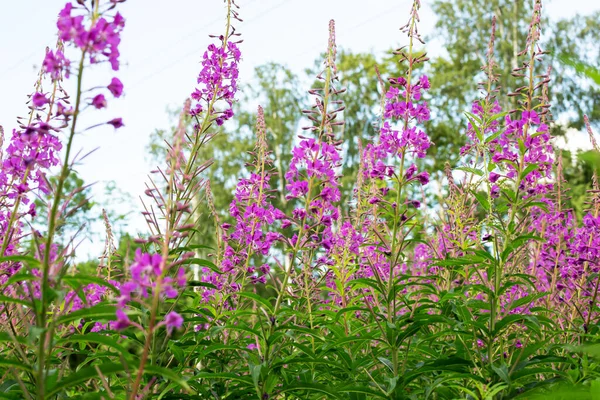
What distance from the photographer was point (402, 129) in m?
3.85

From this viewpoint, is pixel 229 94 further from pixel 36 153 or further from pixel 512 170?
pixel 512 170

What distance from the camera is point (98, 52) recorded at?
213 centimetres

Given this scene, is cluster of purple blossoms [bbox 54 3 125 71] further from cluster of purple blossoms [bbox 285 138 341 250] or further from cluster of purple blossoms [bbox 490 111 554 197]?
cluster of purple blossoms [bbox 490 111 554 197]

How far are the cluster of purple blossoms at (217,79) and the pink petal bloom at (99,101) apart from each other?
7.06ft

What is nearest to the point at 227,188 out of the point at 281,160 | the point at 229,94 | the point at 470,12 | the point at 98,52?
the point at 281,160

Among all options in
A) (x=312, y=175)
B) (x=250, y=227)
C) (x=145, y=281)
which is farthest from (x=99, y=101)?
(x=250, y=227)

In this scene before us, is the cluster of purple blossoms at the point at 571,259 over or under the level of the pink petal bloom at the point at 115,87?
under

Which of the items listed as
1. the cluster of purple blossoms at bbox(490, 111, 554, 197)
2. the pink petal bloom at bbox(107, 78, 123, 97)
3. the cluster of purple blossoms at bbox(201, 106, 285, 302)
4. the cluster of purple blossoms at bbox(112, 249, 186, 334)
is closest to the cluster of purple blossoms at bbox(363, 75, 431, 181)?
the cluster of purple blossoms at bbox(490, 111, 554, 197)

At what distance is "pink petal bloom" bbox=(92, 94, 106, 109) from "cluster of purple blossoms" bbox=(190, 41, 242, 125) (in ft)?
7.06

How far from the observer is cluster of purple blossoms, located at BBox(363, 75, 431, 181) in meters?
3.79

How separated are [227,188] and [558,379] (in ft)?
96.6

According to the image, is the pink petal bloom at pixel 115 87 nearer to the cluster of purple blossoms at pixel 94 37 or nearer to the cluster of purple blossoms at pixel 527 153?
the cluster of purple blossoms at pixel 94 37

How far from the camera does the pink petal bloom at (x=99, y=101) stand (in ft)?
6.94

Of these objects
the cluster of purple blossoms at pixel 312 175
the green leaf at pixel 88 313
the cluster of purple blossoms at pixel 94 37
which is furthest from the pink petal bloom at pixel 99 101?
the cluster of purple blossoms at pixel 312 175
